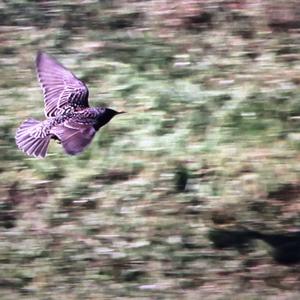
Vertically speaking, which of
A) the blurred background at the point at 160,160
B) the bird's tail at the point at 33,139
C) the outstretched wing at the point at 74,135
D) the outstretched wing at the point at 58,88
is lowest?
the blurred background at the point at 160,160

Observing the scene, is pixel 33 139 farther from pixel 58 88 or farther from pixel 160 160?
pixel 160 160

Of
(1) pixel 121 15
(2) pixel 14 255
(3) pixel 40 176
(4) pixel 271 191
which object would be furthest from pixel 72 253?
(1) pixel 121 15

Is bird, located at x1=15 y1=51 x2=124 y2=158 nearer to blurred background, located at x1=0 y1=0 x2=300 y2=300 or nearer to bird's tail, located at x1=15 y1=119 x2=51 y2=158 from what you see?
bird's tail, located at x1=15 y1=119 x2=51 y2=158

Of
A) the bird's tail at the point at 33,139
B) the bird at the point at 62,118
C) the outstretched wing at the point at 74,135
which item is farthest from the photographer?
the bird's tail at the point at 33,139

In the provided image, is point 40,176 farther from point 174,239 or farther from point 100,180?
point 174,239

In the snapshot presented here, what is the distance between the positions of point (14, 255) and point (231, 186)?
4.52 ft

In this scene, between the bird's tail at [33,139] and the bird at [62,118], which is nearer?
the bird at [62,118]

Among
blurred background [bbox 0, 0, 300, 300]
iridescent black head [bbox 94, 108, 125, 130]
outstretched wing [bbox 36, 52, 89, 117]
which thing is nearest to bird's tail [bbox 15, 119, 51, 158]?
outstretched wing [bbox 36, 52, 89, 117]

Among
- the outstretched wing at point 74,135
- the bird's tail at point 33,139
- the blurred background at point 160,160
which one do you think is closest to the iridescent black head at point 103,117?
the outstretched wing at point 74,135

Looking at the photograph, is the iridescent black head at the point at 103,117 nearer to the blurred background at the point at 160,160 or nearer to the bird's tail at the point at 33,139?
the bird's tail at the point at 33,139

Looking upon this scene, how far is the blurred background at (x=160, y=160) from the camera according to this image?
6.43 meters

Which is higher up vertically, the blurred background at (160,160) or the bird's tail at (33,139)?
the bird's tail at (33,139)

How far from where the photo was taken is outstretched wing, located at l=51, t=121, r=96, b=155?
5.89 m

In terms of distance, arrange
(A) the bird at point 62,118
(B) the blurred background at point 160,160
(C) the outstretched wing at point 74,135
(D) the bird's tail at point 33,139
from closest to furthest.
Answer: (C) the outstretched wing at point 74,135 → (A) the bird at point 62,118 → (D) the bird's tail at point 33,139 → (B) the blurred background at point 160,160
